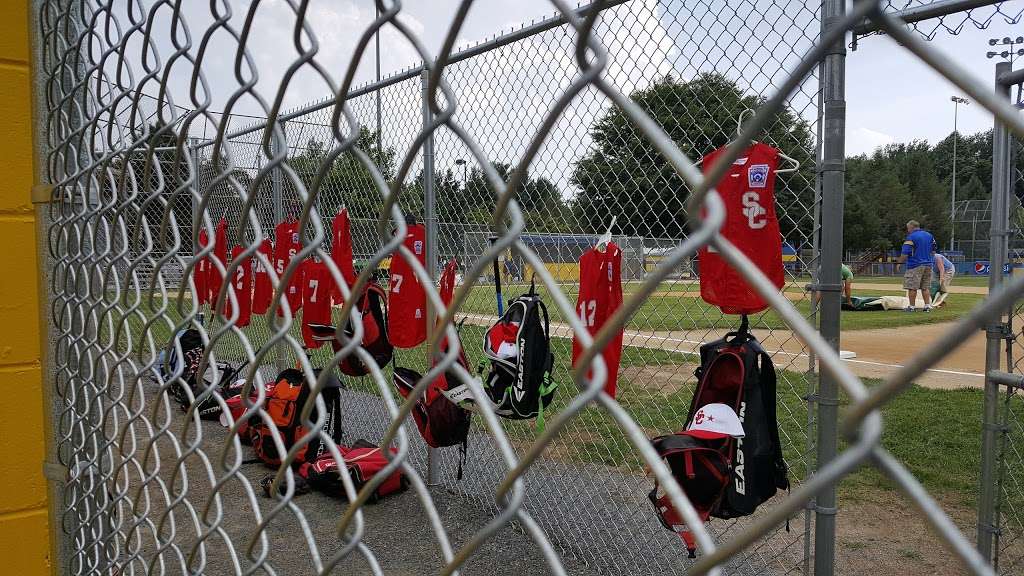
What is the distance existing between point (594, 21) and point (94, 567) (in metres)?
2.01

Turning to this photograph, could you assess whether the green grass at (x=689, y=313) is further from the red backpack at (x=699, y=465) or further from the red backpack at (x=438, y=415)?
the red backpack at (x=438, y=415)

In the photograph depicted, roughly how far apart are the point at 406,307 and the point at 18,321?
191 centimetres

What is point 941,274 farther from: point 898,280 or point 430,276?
point 898,280

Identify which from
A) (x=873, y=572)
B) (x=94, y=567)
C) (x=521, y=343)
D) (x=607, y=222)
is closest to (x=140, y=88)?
(x=94, y=567)

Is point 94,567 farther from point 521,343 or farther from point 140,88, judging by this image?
point 521,343

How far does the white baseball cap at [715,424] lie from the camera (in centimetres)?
224

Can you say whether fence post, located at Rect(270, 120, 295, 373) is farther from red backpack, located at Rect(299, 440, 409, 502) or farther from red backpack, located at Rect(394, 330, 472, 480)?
red backpack, located at Rect(394, 330, 472, 480)

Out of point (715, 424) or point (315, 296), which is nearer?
point (715, 424)

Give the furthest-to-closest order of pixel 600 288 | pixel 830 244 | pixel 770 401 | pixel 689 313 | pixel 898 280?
pixel 898 280 < pixel 689 313 < pixel 600 288 < pixel 770 401 < pixel 830 244

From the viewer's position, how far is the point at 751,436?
7.50ft

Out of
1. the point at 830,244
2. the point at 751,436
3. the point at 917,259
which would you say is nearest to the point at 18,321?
the point at 751,436

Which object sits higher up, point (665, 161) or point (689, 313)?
point (665, 161)

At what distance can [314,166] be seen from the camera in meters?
5.48

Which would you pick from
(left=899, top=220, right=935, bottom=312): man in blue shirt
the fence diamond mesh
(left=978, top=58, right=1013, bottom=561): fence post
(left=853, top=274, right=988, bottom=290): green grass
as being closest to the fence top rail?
the fence diamond mesh
